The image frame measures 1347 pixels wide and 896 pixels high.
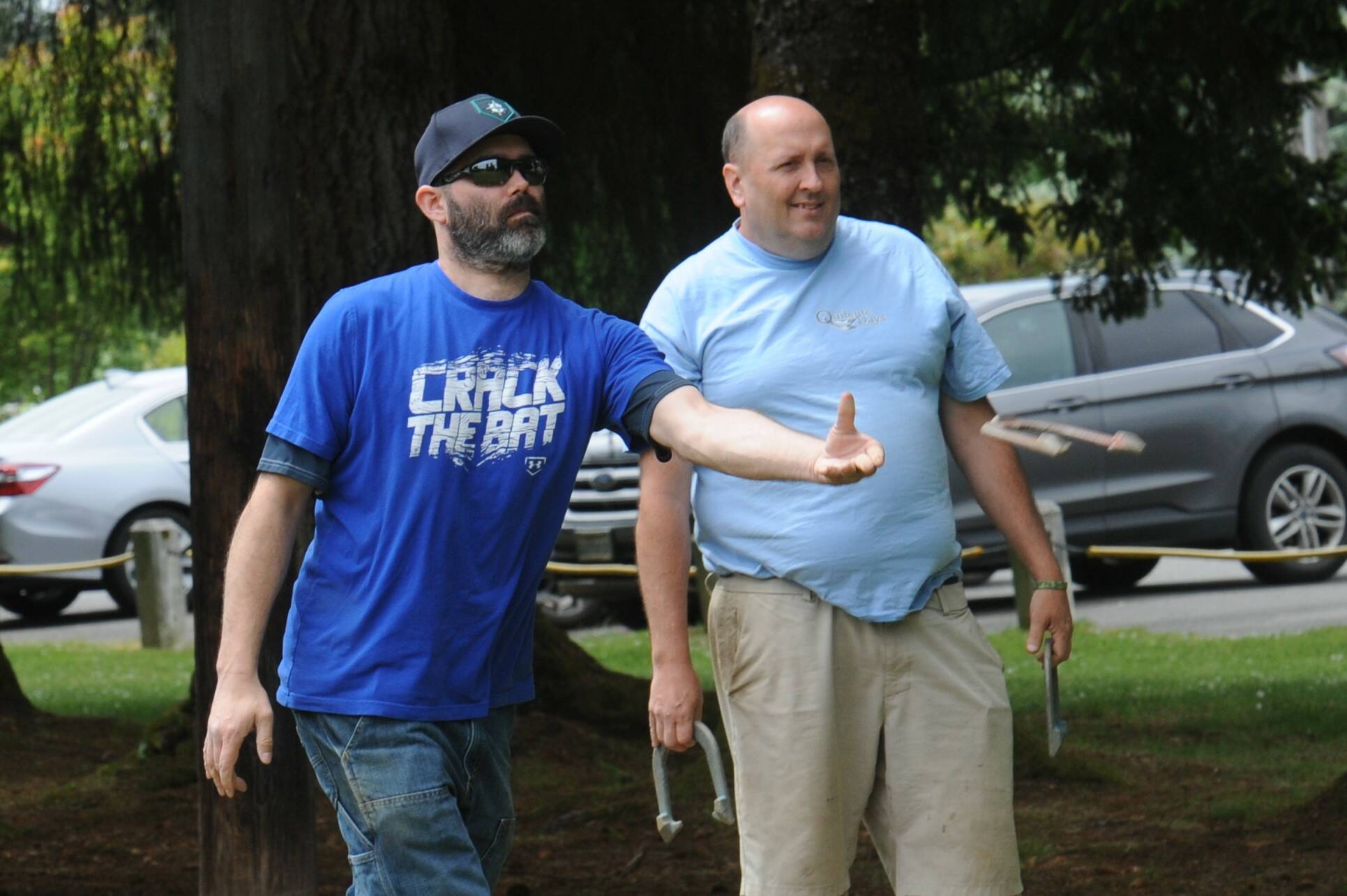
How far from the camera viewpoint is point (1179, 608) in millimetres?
12641

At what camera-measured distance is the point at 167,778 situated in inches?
277

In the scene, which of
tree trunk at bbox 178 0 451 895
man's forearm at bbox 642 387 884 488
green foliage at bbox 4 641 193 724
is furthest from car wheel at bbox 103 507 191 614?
man's forearm at bbox 642 387 884 488

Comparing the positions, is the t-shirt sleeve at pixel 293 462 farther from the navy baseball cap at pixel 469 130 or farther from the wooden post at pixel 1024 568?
the wooden post at pixel 1024 568

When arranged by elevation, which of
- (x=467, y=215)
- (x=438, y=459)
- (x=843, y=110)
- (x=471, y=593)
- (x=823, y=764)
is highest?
(x=843, y=110)

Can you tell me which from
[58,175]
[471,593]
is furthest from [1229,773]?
[58,175]

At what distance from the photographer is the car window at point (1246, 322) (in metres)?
12.1

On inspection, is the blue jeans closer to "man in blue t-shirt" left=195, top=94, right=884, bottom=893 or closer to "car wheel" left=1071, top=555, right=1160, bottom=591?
"man in blue t-shirt" left=195, top=94, right=884, bottom=893

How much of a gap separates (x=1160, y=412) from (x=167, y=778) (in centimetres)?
684

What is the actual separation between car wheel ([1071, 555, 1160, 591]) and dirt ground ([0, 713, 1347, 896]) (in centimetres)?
590

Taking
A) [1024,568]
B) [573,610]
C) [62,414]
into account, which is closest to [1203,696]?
[1024,568]

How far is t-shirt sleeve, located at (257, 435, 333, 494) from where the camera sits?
3252mm

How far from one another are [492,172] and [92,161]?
5549 millimetres

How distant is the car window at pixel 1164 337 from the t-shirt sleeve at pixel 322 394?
9142 millimetres

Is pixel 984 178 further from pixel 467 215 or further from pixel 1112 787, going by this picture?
pixel 467 215
